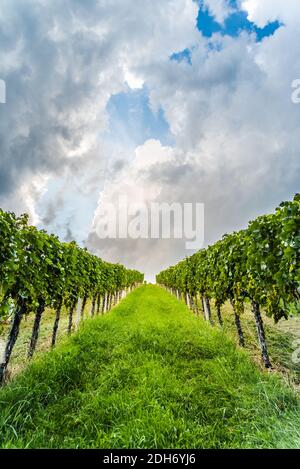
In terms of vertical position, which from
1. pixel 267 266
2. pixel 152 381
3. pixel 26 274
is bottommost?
pixel 152 381

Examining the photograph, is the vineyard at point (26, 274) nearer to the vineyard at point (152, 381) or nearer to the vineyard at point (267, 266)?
the vineyard at point (152, 381)

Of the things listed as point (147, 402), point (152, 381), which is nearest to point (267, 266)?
point (152, 381)

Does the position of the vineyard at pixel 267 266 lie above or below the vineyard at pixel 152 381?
above

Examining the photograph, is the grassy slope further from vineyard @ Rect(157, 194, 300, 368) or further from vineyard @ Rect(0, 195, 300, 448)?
vineyard @ Rect(157, 194, 300, 368)

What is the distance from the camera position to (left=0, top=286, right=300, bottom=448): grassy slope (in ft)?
10.9

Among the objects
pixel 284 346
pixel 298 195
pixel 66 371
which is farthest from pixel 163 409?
pixel 284 346

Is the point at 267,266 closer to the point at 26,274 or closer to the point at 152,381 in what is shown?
the point at 152,381

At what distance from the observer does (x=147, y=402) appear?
4.16m

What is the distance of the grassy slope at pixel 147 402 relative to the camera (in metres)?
3.33

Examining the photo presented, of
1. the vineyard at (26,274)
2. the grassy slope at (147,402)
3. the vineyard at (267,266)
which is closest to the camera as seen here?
the grassy slope at (147,402)

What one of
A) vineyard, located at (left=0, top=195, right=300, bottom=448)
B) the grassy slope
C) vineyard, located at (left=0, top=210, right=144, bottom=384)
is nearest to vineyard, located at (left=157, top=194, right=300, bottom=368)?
vineyard, located at (left=0, top=195, right=300, bottom=448)

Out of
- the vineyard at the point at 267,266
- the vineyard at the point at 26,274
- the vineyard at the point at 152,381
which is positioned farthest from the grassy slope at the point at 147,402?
the vineyard at the point at 267,266
